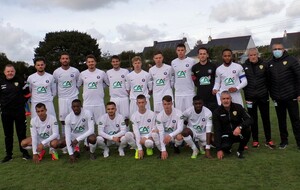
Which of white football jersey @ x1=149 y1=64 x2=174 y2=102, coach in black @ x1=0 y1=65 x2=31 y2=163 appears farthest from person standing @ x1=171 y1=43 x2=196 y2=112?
coach in black @ x1=0 y1=65 x2=31 y2=163

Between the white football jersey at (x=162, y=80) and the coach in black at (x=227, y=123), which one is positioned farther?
the white football jersey at (x=162, y=80)

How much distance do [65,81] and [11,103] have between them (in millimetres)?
1169

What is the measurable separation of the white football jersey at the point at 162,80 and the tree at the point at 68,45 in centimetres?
4868

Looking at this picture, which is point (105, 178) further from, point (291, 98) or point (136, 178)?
point (291, 98)

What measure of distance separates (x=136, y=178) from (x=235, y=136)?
2.01m

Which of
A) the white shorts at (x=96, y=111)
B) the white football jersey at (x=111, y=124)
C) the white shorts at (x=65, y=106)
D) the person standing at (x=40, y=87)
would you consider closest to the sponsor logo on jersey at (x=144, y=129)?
the white football jersey at (x=111, y=124)

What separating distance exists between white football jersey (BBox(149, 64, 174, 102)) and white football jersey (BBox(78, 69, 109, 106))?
44.1 inches

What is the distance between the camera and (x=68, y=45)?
57656mm

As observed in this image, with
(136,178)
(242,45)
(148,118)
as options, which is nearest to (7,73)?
(148,118)

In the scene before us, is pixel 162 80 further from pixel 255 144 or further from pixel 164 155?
pixel 255 144

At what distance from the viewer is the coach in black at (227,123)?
576 cm

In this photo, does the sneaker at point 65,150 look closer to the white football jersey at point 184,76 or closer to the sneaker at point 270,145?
the white football jersey at point 184,76

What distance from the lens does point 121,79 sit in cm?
709

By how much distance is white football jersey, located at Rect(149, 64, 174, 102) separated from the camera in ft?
22.7
